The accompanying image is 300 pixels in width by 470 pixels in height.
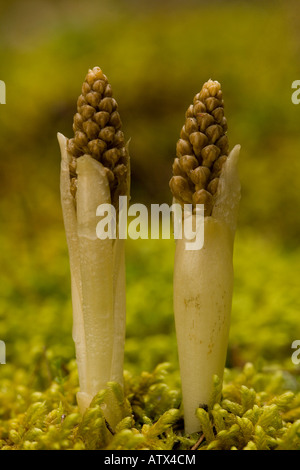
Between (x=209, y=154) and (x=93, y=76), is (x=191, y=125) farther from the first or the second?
(x=93, y=76)

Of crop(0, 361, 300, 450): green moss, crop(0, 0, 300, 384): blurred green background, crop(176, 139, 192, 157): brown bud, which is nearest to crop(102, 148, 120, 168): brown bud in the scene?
crop(176, 139, 192, 157): brown bud

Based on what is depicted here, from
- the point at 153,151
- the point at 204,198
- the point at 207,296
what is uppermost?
the point at 153,151

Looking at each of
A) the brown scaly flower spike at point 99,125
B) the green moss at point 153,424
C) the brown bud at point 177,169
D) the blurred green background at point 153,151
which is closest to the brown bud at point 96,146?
the brown scaly flower spike at point 99,125

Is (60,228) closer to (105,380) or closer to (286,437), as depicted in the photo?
(105,380)

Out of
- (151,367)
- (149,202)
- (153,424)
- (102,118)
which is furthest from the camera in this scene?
(149,202)

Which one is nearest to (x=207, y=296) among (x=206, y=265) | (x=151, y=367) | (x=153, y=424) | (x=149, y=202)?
(x=206, y=265)
